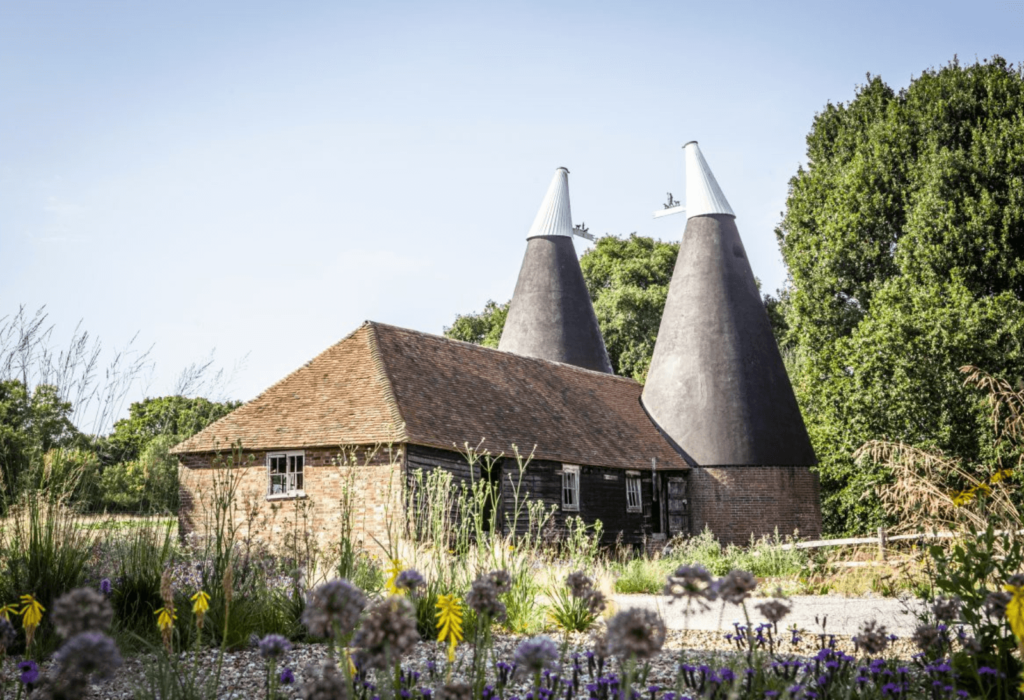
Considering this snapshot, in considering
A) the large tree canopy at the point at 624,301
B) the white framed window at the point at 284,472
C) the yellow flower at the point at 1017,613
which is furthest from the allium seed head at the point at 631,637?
the large tree canopy at the point at 624,301

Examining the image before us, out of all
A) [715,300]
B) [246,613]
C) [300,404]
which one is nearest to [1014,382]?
[715,300]

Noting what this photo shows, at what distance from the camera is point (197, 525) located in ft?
55.8

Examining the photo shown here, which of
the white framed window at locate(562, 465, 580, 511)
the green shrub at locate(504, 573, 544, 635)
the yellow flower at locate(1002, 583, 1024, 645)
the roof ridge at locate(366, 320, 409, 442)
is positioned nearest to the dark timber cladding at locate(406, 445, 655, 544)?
the white framed window at locate(562, 465, 580, 511)

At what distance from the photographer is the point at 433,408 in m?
17.9

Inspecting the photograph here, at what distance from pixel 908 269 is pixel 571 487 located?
9180 millimetres

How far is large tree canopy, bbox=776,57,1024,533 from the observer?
19016 mm

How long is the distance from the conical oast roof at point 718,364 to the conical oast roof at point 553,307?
132 inches

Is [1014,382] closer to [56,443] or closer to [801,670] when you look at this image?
[801,670]

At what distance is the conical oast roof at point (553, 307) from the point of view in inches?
1089

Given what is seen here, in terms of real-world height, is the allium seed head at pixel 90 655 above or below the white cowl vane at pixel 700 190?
below

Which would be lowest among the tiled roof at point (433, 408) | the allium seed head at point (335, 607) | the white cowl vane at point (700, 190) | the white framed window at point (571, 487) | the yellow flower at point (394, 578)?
the yellow flower at point (394, 578)

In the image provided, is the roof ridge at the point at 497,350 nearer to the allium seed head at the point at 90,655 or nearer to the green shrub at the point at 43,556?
the green shrub at the point at 43,556

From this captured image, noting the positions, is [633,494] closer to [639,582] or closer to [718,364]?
[718,364]

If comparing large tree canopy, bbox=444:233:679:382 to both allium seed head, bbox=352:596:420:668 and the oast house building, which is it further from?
allium seed head, bbox=352:596:420:668
